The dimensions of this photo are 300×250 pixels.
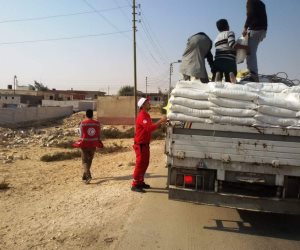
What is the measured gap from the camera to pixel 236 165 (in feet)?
18.3

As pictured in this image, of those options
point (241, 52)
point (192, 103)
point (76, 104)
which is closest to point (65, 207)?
point (192, 103)

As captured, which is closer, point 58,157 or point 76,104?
point 58,157

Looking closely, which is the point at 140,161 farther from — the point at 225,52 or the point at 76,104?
the point at 76,104

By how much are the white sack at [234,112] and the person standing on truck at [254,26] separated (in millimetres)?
2469

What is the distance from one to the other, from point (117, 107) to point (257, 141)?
3535 centimetres

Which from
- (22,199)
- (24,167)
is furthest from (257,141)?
(24,167)

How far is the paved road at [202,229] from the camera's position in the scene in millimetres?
5301

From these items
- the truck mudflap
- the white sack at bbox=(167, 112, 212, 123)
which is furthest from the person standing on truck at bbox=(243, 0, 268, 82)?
the truck mudflap

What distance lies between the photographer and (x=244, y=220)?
652 centimetres

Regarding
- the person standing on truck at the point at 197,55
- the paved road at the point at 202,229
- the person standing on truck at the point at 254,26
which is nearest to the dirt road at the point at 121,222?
the paved road at the point at 202,229

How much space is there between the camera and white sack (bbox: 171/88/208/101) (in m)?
5.79

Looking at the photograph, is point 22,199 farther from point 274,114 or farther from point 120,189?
point 274,114

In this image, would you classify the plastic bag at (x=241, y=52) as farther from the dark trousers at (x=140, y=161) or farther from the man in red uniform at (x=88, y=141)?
the man in red uniform at (x=88, y=141)

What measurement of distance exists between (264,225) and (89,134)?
14.6ft
